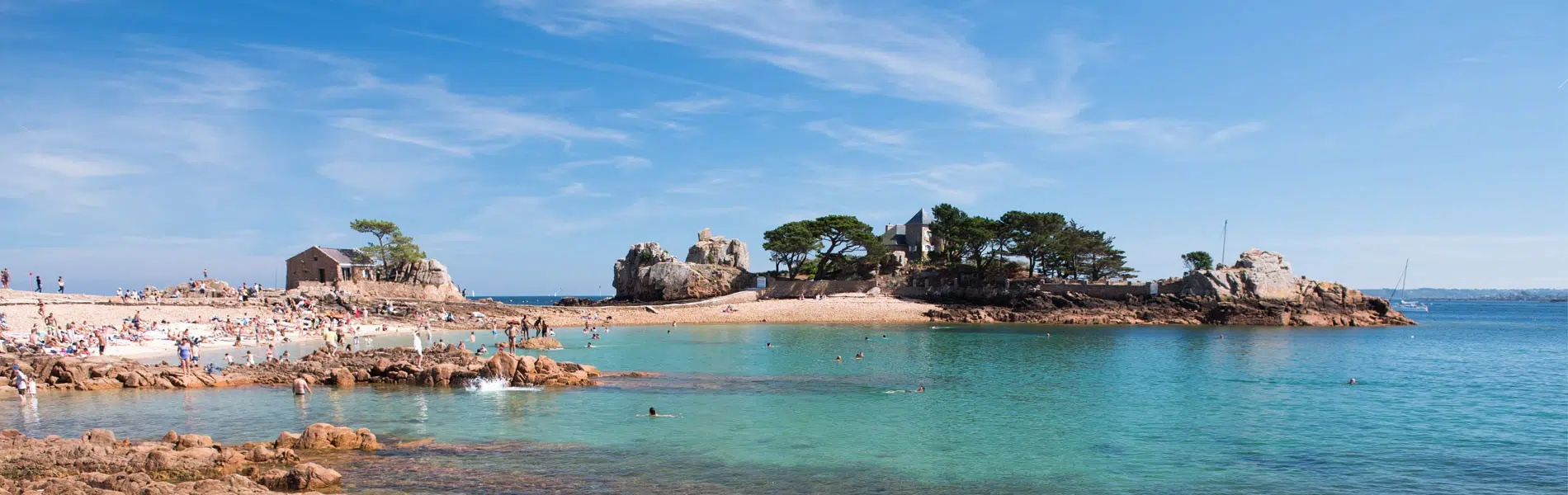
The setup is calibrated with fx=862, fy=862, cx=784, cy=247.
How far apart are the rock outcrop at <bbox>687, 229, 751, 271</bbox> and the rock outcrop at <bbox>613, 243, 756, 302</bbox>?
430 centimetres

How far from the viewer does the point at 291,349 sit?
38.2m

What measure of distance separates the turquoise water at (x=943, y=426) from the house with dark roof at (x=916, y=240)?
5144 cm

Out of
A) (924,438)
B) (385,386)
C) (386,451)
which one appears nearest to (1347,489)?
(924,438)

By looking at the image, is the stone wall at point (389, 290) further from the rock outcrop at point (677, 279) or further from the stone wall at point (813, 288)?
the stone wall at point (813, 288)

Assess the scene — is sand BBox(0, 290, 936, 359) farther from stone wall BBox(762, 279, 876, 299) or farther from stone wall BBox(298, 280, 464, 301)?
stone wall BBox(298, 280, 464, 301)

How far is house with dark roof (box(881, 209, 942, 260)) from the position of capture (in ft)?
291

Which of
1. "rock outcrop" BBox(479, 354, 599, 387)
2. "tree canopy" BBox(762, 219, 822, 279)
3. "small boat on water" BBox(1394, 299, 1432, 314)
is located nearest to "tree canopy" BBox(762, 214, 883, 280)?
"tree canopy" BBox(762, 219, 822, 279)

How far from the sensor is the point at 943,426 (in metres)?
20.8

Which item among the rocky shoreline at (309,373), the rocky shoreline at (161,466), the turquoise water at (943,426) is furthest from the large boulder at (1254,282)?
the rocky shoreline at (161,466)

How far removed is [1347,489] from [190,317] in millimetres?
52093

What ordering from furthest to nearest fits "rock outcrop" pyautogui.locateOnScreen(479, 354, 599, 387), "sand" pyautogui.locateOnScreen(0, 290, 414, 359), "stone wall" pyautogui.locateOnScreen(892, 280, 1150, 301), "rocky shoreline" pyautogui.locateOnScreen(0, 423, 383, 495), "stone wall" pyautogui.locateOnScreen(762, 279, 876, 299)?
"stone wall" pyautogui.locateOnScreen(762, 279, 876, 299), "stone wall" pyautogui.locateOnScreen(892, 280, 1150, 301), "sand" pyautogui.locateOnScreen(0, 290, 414, 359), "rock outcrop" pyautogui.locateOnScreen(479, 354, 599, 387), "rocky shoreline" pyautogui.locateOnScreen(0, 423, 383, 495)

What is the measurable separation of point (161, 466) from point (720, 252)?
75053 millimetres

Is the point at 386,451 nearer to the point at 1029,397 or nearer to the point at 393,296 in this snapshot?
the point at 1029,397

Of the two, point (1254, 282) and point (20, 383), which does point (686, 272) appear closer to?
point (1254, 282)
